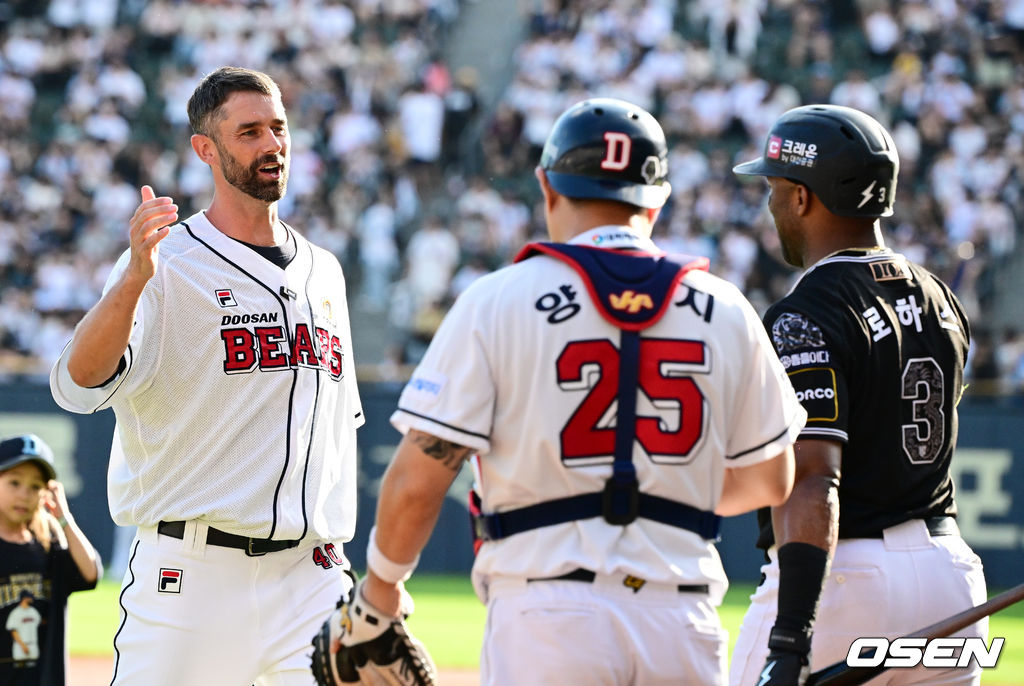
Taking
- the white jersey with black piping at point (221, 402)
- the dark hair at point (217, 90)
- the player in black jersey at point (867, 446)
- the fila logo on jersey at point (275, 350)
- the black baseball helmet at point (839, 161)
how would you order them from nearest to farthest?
1. the player in black jersey at point (867, 446)
2. the black baseball helmet at point (839, 161)
3. the white jersey with black piping at point (221, 402)
4. the fila logo on jersey at point (275, 350)
5. the dark hair at point (217, 90)

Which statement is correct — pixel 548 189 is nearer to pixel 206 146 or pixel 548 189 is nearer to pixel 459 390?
pixel 459 390

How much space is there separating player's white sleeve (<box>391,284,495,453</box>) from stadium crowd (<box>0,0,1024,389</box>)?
14.2 meters

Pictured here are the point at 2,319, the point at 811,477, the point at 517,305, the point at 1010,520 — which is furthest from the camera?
the point at 2,319

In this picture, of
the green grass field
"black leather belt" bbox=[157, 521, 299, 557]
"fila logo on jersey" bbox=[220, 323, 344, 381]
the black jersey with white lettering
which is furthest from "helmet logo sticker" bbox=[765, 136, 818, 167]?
the green grass field

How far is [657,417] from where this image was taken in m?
3.53

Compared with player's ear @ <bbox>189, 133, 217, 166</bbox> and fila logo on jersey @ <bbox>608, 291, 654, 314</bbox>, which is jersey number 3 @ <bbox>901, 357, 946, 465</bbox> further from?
player's ear @ <bbox>189, 133, 217, 166</bbox>

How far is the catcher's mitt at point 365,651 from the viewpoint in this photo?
142 inches

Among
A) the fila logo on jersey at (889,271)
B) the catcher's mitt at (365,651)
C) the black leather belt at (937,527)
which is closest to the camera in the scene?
the catcher's mitt at (365,651)

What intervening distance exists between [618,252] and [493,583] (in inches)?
35.6

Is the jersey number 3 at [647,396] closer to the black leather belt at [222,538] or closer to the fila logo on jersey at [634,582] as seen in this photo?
the fila logo on jersey at [634,582]

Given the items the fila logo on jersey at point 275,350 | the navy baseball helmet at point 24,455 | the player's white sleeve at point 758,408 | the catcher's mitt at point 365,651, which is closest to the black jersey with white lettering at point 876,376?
the player's white sleeve at point 758,408

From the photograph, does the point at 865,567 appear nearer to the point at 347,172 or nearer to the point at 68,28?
the point at 347,172

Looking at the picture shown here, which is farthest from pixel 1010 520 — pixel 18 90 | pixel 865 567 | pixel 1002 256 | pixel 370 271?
pixel 18 90

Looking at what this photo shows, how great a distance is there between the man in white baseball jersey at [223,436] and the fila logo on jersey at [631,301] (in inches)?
71.9
